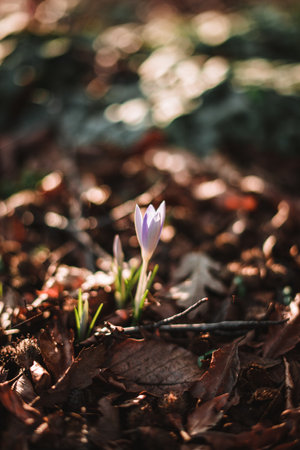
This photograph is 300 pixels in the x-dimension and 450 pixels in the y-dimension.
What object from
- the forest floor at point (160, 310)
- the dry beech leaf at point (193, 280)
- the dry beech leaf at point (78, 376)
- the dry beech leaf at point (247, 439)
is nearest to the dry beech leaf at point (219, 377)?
the forest floor at point (160, 310)

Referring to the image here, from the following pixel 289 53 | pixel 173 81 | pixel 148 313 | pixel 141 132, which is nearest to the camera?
pixel 148 313

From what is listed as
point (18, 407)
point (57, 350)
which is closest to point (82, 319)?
point (57, 350)

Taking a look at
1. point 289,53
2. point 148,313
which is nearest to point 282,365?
point 148,313

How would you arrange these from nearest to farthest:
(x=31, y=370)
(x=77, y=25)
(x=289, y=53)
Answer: (x=31, y=370) < (x=289, y=53) < (x=77, y=25)

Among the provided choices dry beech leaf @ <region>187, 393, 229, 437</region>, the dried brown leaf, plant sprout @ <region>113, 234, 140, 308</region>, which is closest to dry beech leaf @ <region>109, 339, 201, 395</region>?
dry beech leaf @ <region>187, 393, 229, 437</region>

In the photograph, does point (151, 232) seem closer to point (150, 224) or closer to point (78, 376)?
point (150, 224)

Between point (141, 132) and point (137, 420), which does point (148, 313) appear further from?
point (141, 132)

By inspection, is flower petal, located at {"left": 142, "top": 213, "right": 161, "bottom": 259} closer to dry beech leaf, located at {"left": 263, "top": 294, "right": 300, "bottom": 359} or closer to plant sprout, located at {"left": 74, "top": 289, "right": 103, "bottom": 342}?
plant sprout, located at {"left": 74, "top": 289, "right": 103, "bottom": 342}

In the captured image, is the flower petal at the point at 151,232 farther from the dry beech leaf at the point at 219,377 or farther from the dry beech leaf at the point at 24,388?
the dry beech leaf at the point at 24,388
